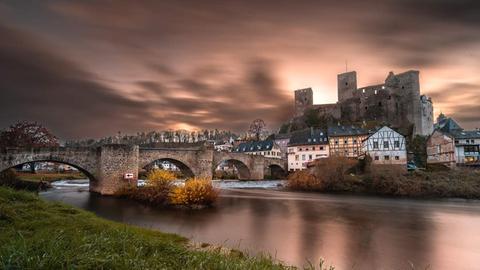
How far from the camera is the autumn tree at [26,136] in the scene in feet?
155

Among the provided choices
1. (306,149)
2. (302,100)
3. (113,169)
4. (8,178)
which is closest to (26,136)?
(8,178)

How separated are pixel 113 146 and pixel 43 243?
90.5 feet

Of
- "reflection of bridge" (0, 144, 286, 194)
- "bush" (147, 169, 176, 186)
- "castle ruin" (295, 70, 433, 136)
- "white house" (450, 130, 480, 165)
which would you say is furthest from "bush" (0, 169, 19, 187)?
"castle ruin" (295, 70, 433, 136)

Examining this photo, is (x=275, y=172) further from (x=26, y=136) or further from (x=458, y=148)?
(x=26, y=136)

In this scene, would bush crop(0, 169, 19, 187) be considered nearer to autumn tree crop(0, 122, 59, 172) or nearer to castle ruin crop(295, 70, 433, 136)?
autumn tree crop(0, 122, 59, 172)

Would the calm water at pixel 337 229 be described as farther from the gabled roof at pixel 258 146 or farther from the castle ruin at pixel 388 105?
the castle ruin at pixel 388 105

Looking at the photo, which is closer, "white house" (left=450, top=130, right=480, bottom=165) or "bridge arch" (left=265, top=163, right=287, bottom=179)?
"white house" (left=450, top=130, right=480, bottom=165)

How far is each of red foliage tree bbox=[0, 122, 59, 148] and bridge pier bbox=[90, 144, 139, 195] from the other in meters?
22.1

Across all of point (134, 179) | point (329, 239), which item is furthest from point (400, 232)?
point (134, 179)

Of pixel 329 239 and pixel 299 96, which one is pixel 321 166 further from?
pixel 299 96

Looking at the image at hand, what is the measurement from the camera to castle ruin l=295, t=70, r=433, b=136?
65.9m

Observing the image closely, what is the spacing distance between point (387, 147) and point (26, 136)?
179 ft

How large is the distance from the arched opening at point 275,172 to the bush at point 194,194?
1312 inches

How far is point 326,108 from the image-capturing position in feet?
249
